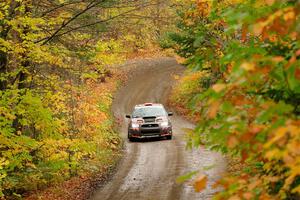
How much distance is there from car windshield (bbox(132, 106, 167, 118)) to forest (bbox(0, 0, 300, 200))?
5.83 feet

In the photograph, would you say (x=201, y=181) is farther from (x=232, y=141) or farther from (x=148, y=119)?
(x=148, y=119)

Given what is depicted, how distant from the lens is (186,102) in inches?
404

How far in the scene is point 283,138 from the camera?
9.95ft

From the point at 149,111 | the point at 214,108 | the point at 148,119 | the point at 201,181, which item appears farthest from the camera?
the point at 149,111

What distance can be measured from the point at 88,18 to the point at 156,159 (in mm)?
7572

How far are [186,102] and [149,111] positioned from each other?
1322 centimetres

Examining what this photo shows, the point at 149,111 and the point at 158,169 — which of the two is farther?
the point at 149,111

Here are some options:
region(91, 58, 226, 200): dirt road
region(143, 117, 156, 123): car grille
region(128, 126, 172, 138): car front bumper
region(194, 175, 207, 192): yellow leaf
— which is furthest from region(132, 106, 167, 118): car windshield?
region(194, 175, 207, 192): yellow leaf

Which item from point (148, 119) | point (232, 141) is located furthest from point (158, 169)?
point (232, 141)

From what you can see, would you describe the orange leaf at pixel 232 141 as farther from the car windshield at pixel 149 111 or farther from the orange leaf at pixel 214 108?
the car windshield at pixel 149 111

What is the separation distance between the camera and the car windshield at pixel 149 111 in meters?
23.1

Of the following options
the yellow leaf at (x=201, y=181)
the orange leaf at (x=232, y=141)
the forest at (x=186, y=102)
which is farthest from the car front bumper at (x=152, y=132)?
the orange leaf at (x=232, y=141)

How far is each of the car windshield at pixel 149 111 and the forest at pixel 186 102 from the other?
5.83 feet

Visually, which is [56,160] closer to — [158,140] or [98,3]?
[98,3]
